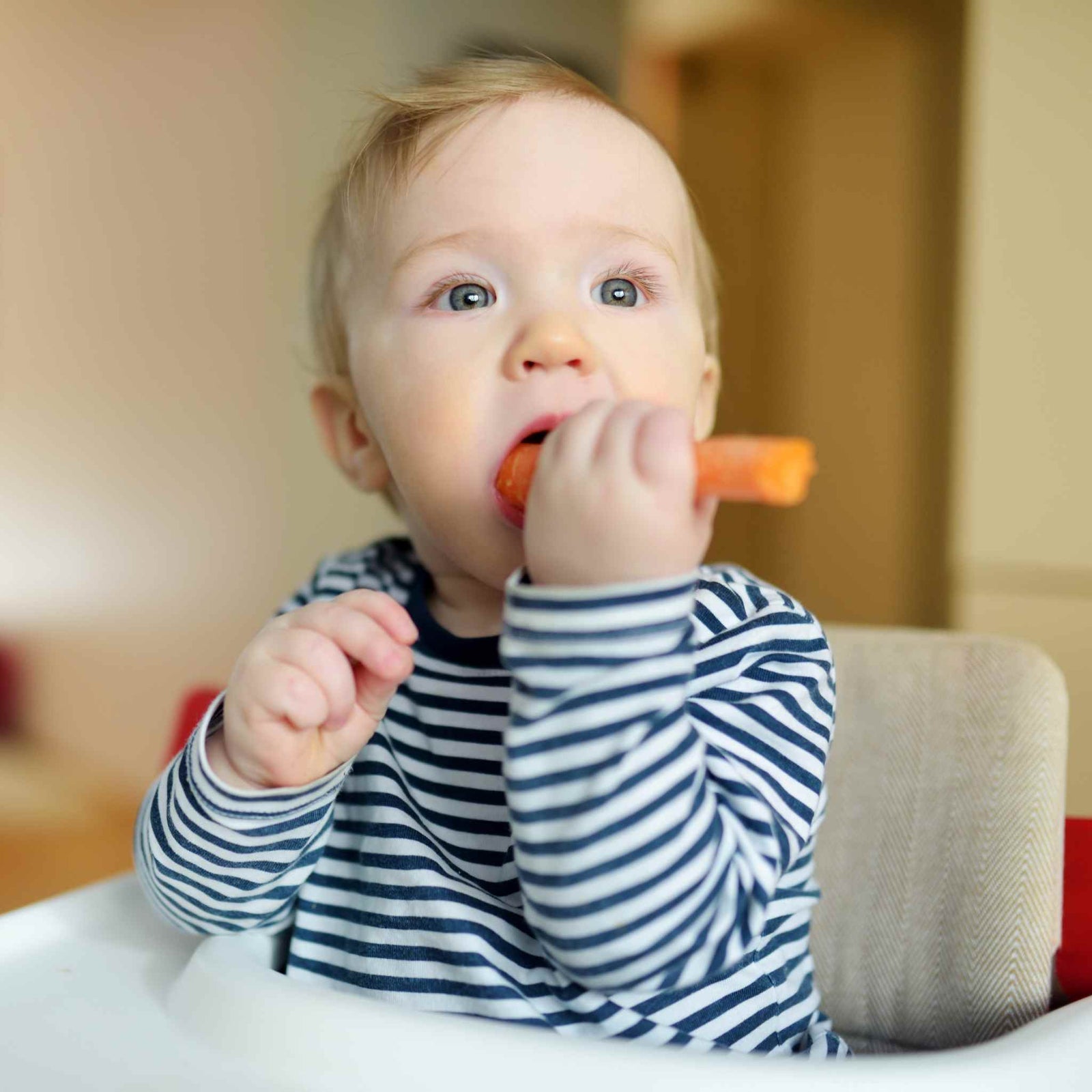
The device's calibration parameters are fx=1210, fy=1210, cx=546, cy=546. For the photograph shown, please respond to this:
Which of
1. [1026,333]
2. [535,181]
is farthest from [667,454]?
[1026,333]

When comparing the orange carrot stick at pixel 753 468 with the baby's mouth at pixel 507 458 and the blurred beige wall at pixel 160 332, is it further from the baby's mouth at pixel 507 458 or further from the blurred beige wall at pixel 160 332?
the blurred beige wall at pixel 160 332

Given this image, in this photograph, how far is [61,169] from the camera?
80.3 inches

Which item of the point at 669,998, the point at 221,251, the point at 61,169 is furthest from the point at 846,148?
the point at 669,998

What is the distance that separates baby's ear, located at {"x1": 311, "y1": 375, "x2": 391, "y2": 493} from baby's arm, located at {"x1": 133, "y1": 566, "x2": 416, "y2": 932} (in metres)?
0.20

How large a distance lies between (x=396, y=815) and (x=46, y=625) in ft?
5.32

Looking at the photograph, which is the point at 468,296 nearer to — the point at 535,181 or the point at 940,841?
the point at 535,181

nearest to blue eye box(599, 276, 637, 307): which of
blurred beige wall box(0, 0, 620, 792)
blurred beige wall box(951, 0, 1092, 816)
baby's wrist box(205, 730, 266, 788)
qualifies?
baby's wrist box(205, 730, 266, 788)

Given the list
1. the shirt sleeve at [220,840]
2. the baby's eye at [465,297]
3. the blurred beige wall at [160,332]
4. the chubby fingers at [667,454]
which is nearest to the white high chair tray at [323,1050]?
the shirt sleeve at [220,840]

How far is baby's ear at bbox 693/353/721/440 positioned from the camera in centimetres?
82

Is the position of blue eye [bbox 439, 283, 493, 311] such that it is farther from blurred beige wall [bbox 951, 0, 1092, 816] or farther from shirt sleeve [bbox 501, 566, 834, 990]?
blurred beige wall [bbox 951, 0, 1092, 816]

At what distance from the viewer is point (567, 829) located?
492 millimetres

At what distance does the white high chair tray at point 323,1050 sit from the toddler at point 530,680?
4 cm

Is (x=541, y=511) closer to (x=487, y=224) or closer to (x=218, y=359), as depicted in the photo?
(x=487, y=224)

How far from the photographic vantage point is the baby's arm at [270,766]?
58 centimetres
